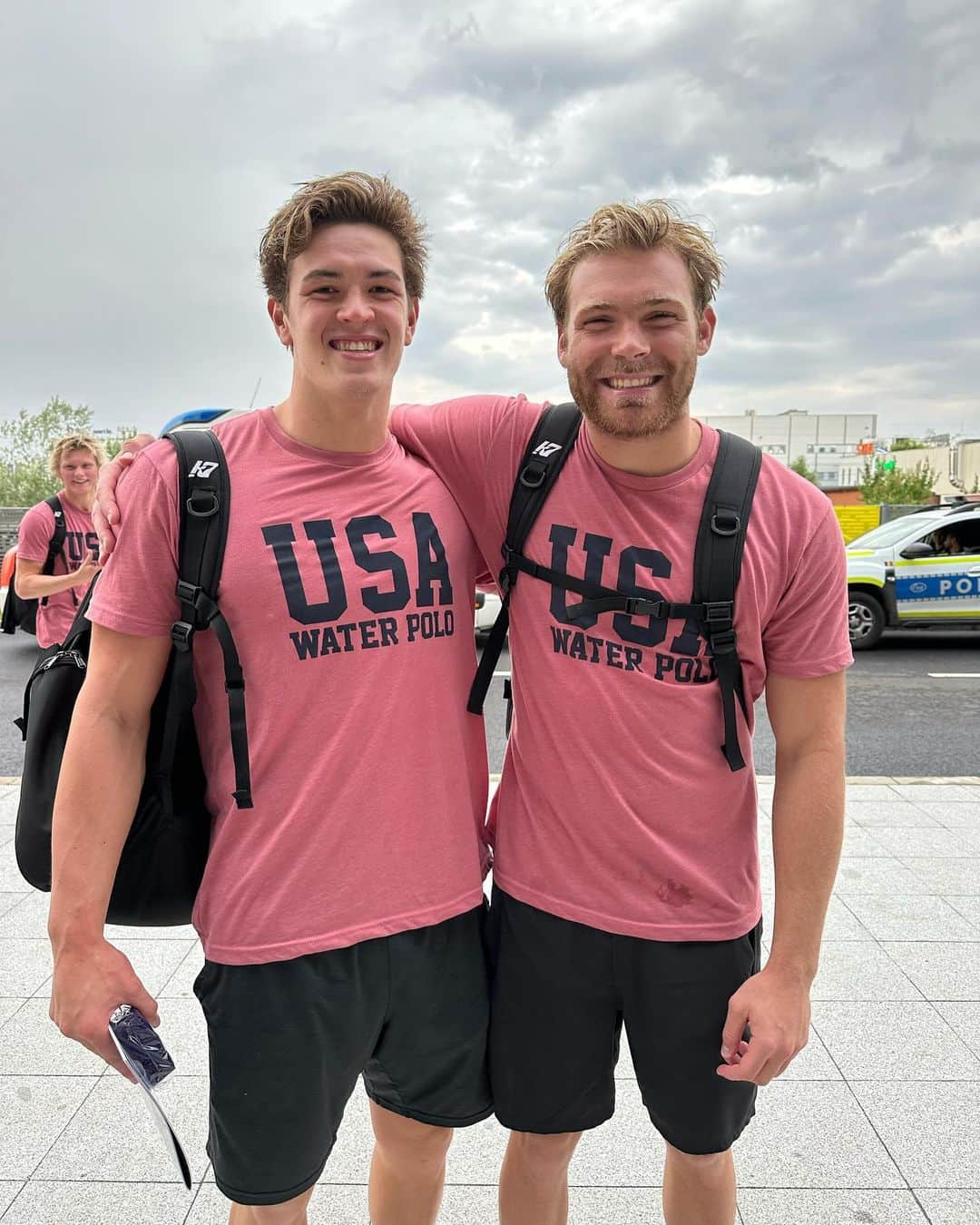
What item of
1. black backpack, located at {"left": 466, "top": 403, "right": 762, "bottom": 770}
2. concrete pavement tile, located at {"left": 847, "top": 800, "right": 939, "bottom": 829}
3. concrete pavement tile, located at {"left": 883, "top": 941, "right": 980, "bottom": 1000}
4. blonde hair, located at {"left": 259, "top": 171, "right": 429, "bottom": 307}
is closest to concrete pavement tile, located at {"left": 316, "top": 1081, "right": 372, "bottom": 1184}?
black backpack, located at {"left": 466, "top": 403, "right": 762, "bottom": 770}

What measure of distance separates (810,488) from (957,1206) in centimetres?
186

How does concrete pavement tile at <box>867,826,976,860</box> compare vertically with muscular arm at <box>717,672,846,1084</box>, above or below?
below

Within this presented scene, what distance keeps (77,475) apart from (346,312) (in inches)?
171

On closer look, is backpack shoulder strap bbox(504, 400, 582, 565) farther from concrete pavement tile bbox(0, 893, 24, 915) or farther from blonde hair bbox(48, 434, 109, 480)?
blonde hair bbox(48, 434, 109, 480)

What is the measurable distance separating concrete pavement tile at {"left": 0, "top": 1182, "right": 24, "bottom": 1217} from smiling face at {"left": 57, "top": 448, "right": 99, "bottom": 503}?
4012 millimetres

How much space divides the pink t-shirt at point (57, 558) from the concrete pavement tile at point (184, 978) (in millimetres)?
2382

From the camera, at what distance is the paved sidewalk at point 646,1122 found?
2.35 m

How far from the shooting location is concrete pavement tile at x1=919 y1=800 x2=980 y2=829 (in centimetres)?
504

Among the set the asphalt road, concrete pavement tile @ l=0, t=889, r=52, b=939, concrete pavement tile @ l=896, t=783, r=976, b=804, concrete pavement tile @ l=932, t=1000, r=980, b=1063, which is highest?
concrete pavement tile @ l=932, t=1000, r=980, b=1063

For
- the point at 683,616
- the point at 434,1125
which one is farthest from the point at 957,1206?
the point at 683,616

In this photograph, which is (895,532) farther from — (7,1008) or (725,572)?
(7,1008)

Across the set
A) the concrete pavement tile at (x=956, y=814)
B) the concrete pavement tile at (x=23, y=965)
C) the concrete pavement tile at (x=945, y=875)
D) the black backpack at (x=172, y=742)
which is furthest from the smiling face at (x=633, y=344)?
the concrete pavement tile at (x=956, y=814)

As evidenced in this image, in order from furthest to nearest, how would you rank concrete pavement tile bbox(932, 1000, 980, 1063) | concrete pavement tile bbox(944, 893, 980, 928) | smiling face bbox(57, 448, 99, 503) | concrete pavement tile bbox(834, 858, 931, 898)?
smiling face bbox(57, 448, 99, 503) → concrete pavement tile bbox(834, 858, 931, 898) → concrete pavement tile bbox(944, 893, 980, 928) → concrete pavement tile bbox(932, 1000, 980, 1063)

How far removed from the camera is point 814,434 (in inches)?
3482
